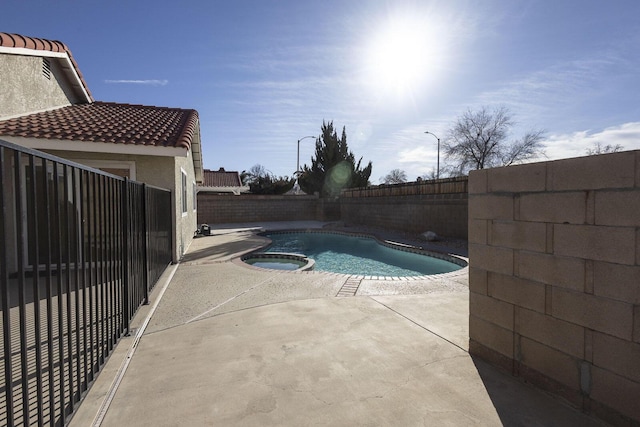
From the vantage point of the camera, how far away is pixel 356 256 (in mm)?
12812

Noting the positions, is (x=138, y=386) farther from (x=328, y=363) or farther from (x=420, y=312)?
(x=420, y=312)

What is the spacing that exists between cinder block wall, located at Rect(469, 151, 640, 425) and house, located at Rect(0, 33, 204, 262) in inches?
251

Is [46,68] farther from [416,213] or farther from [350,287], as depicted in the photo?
[416,213]

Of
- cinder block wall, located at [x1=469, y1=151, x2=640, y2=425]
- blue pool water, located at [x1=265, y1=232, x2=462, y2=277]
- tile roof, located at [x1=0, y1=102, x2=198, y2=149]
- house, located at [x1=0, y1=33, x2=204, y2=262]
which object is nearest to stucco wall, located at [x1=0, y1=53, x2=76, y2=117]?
house, located at [x1=0, y1=33, x2=204, y2=262]

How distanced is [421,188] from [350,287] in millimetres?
10609

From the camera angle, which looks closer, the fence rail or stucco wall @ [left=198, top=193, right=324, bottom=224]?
the fence rail

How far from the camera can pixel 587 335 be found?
259 cm

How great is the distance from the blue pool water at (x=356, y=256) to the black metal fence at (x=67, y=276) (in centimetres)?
612

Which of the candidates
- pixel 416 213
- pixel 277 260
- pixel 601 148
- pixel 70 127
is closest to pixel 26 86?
pixel 70 127

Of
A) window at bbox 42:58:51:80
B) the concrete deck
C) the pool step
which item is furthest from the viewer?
window at bbox 42:58:51:80

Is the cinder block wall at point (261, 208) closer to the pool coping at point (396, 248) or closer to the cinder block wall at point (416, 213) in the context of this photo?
the cinder block wall at point (416, 213)

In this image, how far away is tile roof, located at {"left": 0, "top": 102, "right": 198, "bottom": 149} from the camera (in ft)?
23.6

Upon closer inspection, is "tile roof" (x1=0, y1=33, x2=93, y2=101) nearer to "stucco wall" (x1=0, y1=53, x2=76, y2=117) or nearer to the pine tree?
"stucco wall" (x1=0, y1=53, x2=76, y2=117)

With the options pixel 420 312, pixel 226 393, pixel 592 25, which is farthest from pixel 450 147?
pixel 226 393
